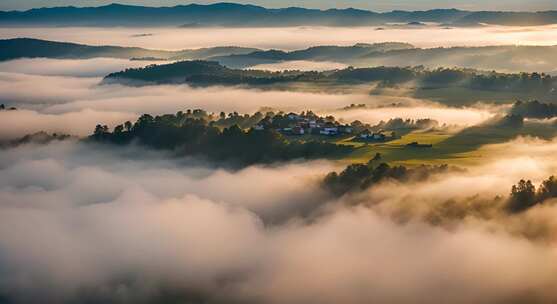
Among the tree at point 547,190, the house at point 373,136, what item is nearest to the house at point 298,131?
the house at point 373,136

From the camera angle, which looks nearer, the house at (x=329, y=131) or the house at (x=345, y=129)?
the house at (x=329, y=131)

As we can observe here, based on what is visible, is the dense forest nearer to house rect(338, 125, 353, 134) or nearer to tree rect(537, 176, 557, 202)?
house rect(338, 125, 353, 134)

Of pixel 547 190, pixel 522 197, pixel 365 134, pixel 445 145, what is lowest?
pixel 522 197

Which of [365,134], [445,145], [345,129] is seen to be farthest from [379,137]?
[345,129]

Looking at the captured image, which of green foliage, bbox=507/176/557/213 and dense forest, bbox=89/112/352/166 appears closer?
green foliage, bbox=507/176/557/213

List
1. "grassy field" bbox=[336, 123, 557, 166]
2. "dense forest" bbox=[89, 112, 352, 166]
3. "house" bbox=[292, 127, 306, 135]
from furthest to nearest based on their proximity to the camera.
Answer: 1. "house" bbox=[292, 127, 306, 135]
2. "dense forest" bbox=[89, 112, 352, 166]
3. "grassy field" bbox=[336, 123, 557, 166]

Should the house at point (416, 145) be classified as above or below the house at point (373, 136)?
below

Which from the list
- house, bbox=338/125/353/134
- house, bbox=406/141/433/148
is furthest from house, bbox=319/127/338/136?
house, bbox=406/141/433/148

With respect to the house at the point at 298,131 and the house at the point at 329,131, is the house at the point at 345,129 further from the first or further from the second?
the house at the point at 298,131

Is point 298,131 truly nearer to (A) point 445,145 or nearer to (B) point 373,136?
(B) point 373,136

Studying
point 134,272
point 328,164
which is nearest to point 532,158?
point 328,164

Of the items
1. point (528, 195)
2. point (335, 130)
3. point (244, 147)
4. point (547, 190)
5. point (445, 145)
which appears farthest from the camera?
point (335, 130)
